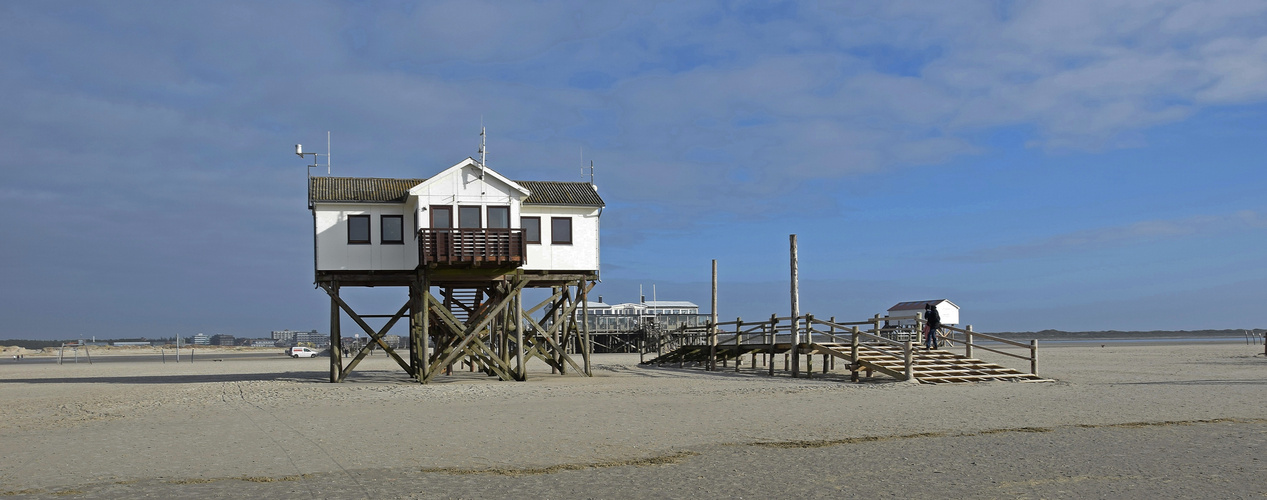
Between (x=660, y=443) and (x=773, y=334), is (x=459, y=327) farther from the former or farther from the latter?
(x=660, y=443)

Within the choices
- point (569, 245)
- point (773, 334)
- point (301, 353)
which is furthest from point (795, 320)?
point (301, 353)

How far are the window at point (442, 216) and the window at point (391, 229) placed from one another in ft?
6.36

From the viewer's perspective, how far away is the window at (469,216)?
86.0 ft

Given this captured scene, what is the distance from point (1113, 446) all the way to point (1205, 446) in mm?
1017

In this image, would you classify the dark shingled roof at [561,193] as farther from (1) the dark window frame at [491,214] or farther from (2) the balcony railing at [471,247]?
(2) the balcony railing at [471,247]

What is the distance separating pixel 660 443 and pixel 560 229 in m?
16.6

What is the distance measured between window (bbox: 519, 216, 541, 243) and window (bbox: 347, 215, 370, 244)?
14.3 ft

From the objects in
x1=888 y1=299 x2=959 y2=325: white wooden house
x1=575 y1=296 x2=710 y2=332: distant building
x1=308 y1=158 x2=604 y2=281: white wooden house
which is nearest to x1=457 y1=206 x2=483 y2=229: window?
x1=308 y1=158 x2=604 y2=281: white wooden house

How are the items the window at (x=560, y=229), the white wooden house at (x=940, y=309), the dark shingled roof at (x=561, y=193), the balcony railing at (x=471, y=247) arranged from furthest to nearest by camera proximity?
1. the white wooden house at (x=940, y=309)
2. the window at (x=560, y=229)
3. the dark shingled roof at (x=561, y=193)
4. the balcony railing at (x=471, y=247)

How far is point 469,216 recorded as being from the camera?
26281 millimetres

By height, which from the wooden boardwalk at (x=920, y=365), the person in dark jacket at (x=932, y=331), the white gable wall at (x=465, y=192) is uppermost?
the white gable wall at (x=465, y=192)

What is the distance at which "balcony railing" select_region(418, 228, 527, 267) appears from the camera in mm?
25500

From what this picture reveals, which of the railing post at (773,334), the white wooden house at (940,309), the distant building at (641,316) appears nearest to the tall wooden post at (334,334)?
the railing post at (773,334)

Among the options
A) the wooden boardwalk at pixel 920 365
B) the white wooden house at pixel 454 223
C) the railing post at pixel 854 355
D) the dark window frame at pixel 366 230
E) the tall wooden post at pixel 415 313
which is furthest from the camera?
the tall wooden post at pixel 415 313
